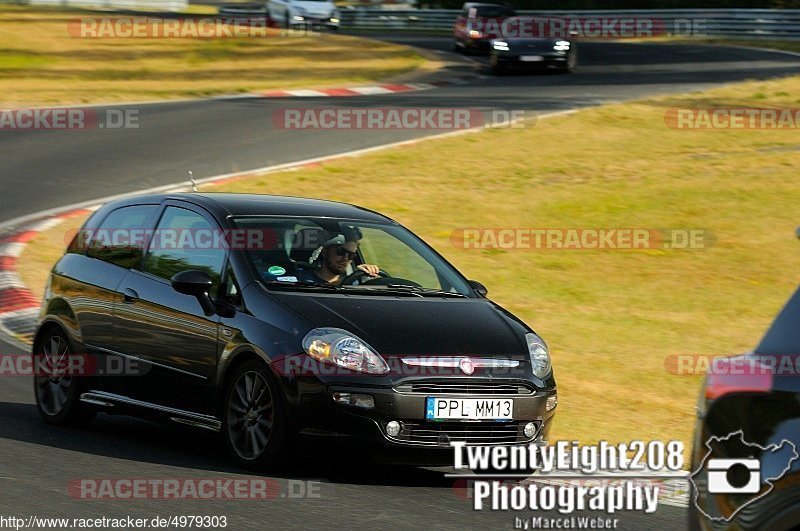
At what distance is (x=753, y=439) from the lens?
4.39 m

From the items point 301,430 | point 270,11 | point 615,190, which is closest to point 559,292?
point 615,190

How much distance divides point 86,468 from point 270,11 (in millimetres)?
46310

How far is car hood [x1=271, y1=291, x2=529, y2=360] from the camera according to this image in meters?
7.63

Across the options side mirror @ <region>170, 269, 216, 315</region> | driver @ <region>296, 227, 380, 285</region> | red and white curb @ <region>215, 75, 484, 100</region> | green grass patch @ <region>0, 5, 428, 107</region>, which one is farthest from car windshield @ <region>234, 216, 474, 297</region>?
red and white curb @ <region>215, 75, 484, 100</region>

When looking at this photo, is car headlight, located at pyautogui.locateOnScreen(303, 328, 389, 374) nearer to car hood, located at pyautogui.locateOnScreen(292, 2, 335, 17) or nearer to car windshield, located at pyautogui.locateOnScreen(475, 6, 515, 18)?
car windshield, located at pyautogui.locateOnScreen(475, 6, 515, 18)

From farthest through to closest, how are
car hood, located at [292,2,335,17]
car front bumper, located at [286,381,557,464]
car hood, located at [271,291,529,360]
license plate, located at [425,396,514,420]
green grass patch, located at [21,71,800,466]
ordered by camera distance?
1. car hood, located at [292,2,335,17]
2. green grass patch, located at [21,71,800,466]
3. car hood, located at [271,291,529,360]
4. license plate, located at [425,396,514,420]
5. car front bumper, located at [286,381,557,464]

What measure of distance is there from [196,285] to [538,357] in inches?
77.8

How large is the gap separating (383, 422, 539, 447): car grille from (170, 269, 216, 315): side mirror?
1.39 m

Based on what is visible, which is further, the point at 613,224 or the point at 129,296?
the point at 613,224

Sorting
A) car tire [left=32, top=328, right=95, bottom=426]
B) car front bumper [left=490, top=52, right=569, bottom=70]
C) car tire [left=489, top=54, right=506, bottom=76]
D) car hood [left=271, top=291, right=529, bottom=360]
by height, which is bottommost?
car tire [left=489, top=54, right=506, bottom=76]

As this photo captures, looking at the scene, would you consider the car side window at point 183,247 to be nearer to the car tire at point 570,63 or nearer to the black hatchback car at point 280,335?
the black hatchback car at point 280,335

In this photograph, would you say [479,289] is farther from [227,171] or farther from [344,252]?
[227,171]

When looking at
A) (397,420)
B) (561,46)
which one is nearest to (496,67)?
(561,46)

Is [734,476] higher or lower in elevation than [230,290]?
higher
